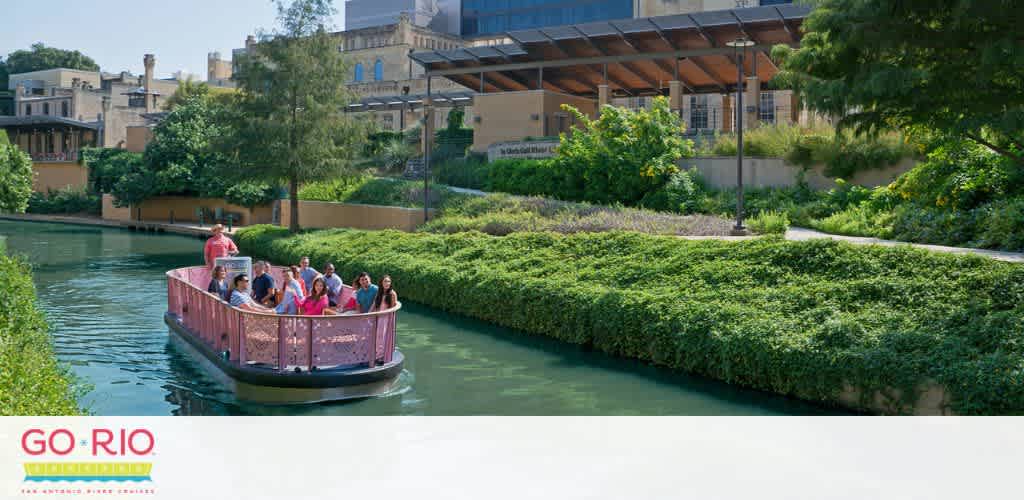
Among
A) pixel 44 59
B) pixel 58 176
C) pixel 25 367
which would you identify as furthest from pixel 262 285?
pixel 44 59

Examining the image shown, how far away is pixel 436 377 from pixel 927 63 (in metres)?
9.44

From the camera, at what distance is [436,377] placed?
16.3 m

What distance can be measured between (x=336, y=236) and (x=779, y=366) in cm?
2343

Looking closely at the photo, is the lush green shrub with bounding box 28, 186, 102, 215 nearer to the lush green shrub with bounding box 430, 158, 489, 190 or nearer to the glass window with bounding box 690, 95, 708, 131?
the lush green shrub with bounding box 430, 158, 489, 190

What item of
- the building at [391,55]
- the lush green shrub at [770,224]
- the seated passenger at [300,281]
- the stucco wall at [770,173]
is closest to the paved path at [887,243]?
the lush green shrub at [770,224]

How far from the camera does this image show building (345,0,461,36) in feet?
270

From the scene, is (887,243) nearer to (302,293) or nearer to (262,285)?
A: (302,293)

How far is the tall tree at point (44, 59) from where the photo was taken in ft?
315

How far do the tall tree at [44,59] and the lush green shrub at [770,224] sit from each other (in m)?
92.0

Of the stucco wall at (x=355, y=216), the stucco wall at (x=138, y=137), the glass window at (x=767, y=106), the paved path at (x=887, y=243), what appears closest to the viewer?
the paved path at (x=887, y=243)

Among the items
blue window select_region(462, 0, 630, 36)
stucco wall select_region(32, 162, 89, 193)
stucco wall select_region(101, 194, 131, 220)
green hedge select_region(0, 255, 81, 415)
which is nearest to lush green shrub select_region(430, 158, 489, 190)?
green hedge select_region(0, 255, 81, 415)

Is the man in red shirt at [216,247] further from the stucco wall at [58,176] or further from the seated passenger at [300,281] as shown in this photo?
the stucco wall at [58,176]
